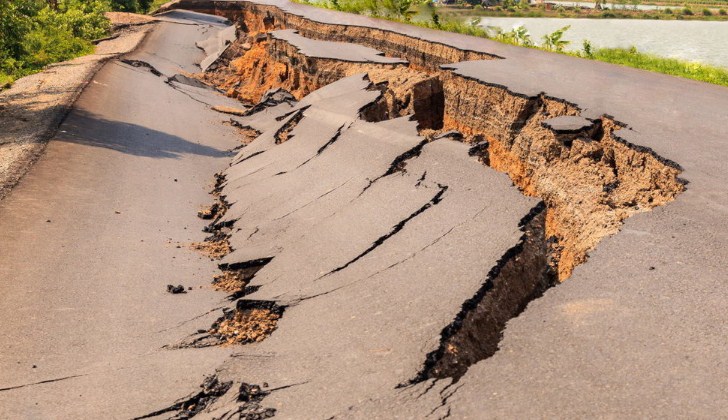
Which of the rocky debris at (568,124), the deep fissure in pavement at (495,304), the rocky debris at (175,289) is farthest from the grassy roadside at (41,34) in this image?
the deep fissure in pavement at (495,304)

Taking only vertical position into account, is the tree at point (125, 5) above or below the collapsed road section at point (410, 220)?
above

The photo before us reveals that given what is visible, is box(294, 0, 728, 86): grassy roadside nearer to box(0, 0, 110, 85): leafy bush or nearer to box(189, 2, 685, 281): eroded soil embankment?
box(189, 2, 685, 281): eroded soil embankment

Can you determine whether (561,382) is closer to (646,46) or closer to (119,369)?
(119,369)

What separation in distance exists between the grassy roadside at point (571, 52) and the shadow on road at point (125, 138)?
815cm

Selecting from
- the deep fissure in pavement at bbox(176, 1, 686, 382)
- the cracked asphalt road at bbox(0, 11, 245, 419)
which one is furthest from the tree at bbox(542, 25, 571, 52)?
the cracked asphalt road at bbox(0, 11, 245, 419)

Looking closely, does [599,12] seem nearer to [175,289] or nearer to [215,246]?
[215,246]

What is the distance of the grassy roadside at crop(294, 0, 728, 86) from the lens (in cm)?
1288

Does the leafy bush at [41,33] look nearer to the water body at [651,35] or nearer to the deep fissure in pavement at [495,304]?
the deep fissure in pavement at [495,304]

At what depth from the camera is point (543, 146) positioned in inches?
334

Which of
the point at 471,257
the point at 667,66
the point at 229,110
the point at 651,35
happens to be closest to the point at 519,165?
the point at 471,257

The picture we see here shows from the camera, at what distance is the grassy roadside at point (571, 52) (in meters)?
12.9

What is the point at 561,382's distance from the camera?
3.81 m

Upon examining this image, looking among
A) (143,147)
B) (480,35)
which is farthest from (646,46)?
(143,147)

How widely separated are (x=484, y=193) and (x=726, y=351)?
3417mm
